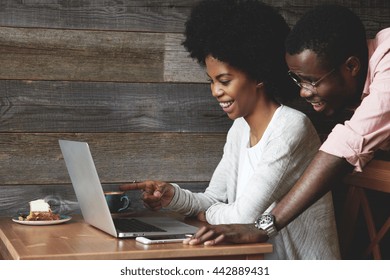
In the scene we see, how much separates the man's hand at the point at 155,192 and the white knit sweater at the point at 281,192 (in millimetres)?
21

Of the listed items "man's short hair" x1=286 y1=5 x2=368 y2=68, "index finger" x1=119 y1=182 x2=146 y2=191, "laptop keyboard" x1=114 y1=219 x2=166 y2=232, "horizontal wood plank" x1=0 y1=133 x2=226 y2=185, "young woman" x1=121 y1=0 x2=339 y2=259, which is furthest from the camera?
"horizontal wood plank" x1=0 y1=133 x2=226 y2=185

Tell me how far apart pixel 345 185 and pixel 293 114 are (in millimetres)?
558

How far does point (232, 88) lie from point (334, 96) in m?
0.39

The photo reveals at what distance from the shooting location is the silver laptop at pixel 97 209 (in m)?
1.68

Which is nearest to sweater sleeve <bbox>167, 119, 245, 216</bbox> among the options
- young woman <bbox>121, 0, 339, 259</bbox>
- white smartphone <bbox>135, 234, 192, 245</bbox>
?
young woman <bbox>121, 0, 339, 259</bbox>

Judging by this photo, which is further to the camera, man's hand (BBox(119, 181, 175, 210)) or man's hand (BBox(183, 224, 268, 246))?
man's hand (BBox(119, 181, 175, 210))

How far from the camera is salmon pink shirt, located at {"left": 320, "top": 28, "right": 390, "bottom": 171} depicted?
1.55 m

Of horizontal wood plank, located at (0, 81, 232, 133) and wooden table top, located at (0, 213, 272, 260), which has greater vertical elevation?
horizontal wood plank, located at (0, 81, 232, 133)

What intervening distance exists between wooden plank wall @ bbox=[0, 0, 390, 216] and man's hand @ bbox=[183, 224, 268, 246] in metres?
0.70

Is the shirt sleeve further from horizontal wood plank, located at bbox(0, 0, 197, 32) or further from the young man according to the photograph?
horizontal wood plank, located at bbox(0, 0, 197, 32)

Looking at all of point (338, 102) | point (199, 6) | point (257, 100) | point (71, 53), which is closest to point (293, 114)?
point (257, 100)

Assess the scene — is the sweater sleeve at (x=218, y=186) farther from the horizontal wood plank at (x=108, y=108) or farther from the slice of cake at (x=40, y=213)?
the slice of cake at (x=40, y=213)

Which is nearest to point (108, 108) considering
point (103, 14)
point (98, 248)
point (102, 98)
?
point (102, 98)

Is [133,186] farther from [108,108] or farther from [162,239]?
[162,239]
